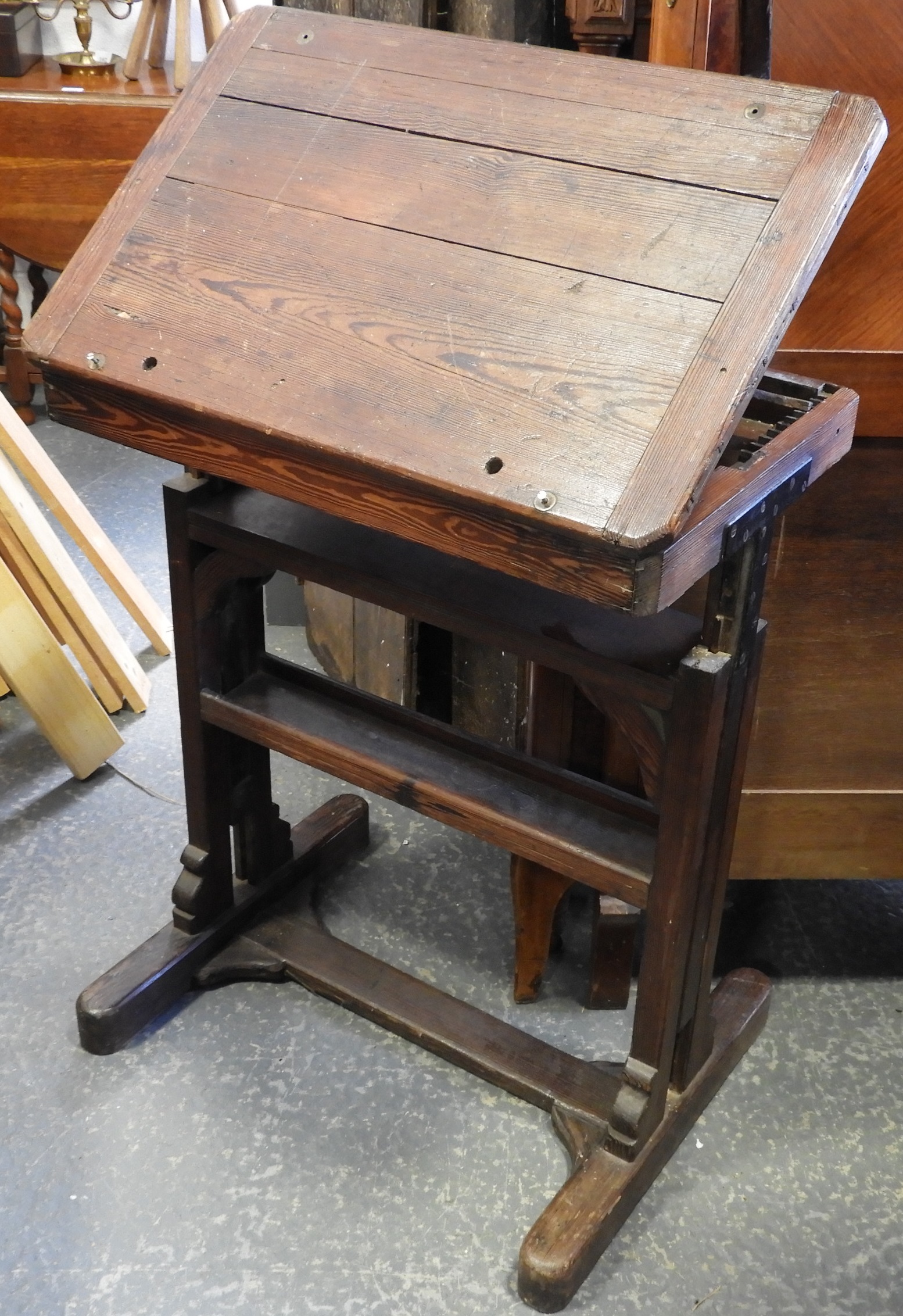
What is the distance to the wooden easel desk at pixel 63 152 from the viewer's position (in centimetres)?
339

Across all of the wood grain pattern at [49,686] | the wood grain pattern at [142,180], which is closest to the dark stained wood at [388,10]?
the wood grain pattern at [142,180]

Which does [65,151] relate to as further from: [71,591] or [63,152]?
[71,591]

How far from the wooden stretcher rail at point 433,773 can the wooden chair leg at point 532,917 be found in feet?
0.88

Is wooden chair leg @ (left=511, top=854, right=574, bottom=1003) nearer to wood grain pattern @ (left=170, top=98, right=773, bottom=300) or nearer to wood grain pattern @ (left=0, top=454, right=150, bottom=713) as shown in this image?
wood grain pattern @ (left=170, top=98, right=773, bottom=300)

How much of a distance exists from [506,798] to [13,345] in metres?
2.92

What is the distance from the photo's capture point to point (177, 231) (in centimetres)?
159

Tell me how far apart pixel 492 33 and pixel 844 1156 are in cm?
176

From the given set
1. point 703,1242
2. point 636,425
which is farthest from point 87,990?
point 636,425

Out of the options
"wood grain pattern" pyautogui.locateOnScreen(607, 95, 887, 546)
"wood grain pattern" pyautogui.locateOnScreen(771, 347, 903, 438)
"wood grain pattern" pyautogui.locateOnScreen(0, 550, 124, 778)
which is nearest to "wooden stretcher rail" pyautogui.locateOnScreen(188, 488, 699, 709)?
"wood grain pattern" pyautogui.locateOnScreen(607, 95, 887, 546)

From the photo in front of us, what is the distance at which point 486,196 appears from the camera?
144cm

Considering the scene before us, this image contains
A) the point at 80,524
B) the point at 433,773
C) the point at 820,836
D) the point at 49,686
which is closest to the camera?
the point at 433,773

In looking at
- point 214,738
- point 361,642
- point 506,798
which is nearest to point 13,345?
point 361,642

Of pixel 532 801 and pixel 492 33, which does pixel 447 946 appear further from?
pixel 492 33

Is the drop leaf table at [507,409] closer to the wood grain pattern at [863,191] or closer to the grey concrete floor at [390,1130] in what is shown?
the grey concrete floor at [390,1130]
